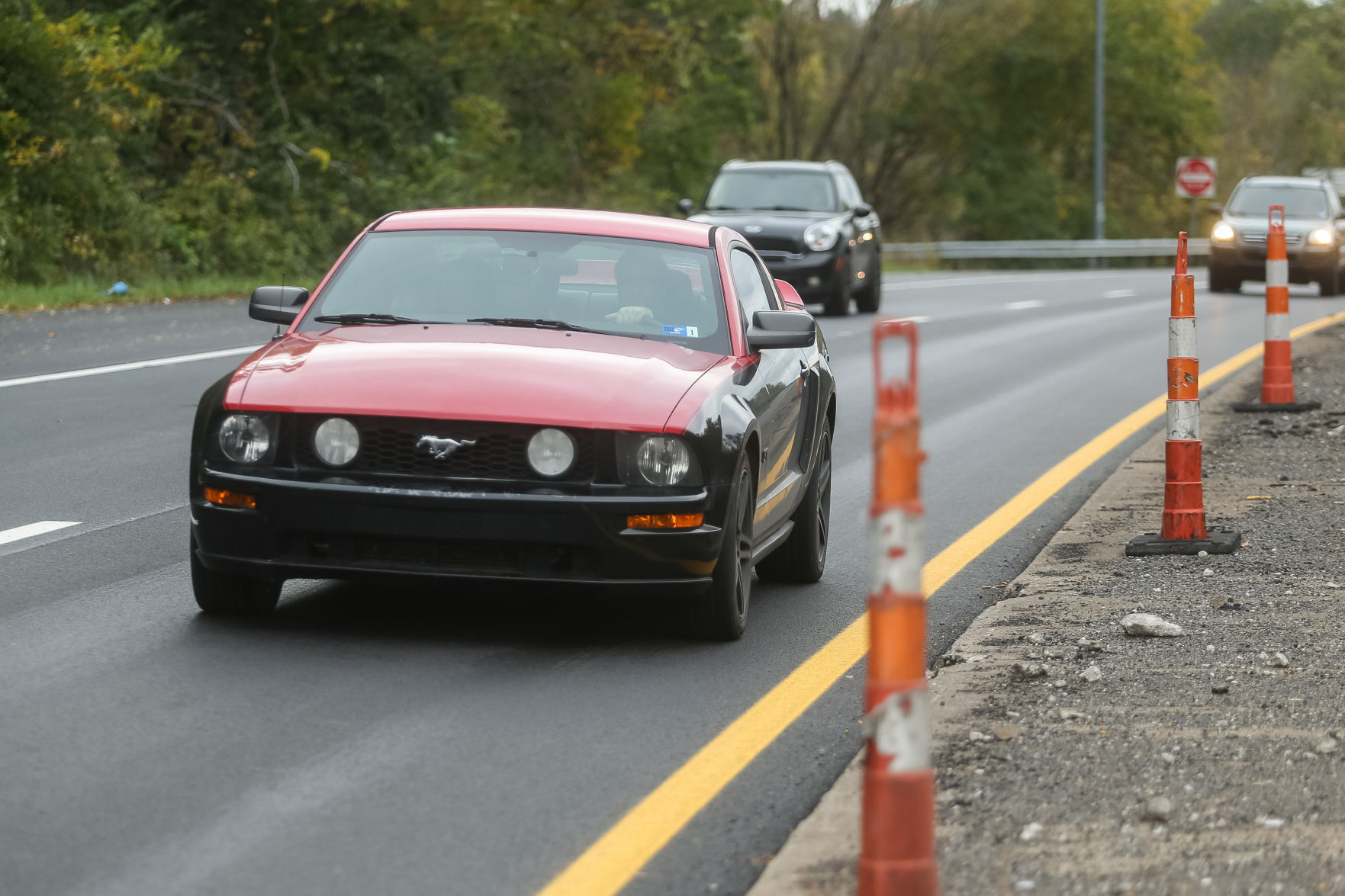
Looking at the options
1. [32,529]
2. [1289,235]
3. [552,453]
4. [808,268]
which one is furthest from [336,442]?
[1289,235]

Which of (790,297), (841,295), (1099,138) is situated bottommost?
(841,295)

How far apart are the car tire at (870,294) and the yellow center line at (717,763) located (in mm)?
15943

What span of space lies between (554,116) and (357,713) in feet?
113

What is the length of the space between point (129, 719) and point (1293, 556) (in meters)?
4.77

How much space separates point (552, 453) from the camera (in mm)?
6148

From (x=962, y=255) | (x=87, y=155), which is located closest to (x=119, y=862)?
(x=87, y=155)

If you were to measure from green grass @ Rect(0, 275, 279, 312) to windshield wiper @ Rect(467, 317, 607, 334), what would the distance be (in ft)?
41.4

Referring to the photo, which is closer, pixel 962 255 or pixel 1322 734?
pixel 1322 734

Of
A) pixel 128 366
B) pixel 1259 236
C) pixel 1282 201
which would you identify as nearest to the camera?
pixel 128 366

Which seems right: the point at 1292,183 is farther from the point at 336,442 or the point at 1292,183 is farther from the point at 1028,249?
the point at 336,442

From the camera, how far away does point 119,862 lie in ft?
14.0

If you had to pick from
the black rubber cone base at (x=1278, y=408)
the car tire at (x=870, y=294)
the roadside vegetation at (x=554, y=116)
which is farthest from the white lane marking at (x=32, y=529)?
the car tire at (x=870, y=294)

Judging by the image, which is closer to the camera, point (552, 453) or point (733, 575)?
point (552, 453)

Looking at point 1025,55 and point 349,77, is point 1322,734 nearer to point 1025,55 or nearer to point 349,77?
point 349,77
